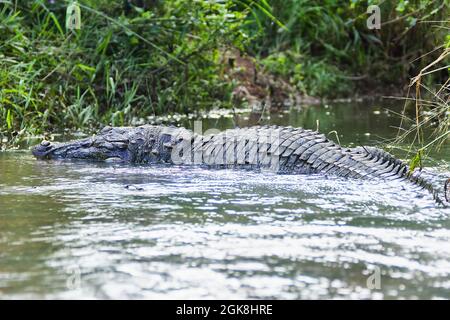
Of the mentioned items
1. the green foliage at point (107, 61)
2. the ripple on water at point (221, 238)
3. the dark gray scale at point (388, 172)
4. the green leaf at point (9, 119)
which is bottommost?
the ripple on water at point (221, 238)

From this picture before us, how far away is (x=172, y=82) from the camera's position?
39.4 ft

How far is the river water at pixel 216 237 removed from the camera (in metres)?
3.60

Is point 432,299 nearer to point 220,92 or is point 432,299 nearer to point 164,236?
point 164,236

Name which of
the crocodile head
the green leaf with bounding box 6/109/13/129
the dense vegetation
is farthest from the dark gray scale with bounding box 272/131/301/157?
the green leaf with bounding box 6/109/13/129

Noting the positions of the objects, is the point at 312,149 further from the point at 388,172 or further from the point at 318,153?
the point at 388,172

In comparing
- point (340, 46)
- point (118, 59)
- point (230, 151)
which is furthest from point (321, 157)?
point (340, 46)

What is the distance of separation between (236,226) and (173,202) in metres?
0.88

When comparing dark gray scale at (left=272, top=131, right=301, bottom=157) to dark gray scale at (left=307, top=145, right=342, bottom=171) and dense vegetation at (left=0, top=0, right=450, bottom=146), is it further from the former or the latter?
dense vegetation at (left=0, top=0, right=450, bottom=146)

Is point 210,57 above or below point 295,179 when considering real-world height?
above

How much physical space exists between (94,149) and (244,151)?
1.58 m

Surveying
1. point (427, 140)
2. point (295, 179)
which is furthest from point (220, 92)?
point (295, 179)

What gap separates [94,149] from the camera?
7.92 meters

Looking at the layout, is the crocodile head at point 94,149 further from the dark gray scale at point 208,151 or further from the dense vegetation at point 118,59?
the dense vegetation at point 118,59

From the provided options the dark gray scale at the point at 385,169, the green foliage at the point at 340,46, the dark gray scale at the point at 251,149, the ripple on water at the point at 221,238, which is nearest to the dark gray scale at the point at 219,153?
the dark gray scale at the point at 251,149
